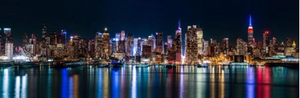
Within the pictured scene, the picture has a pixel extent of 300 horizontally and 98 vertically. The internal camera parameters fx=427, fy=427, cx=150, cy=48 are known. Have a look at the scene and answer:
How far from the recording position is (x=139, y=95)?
1465 inches

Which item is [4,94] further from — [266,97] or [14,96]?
[266,97]

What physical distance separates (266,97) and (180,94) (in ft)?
24.1

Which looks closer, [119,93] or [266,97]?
[266,97]

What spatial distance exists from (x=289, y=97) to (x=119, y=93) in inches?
582

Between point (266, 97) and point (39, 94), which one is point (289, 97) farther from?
point (39, 94)

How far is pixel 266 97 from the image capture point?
36.1 meters

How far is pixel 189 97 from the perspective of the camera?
35656 millimetres

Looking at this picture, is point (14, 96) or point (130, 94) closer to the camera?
point (14, 96)

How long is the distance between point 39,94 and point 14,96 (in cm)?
247

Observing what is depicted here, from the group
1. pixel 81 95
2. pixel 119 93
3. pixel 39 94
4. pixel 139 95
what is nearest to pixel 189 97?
pixel 139 95

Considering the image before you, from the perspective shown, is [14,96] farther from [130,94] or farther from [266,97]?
[266,97]

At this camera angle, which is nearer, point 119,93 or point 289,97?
point 289,97

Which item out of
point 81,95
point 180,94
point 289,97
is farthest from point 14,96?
point 289,97

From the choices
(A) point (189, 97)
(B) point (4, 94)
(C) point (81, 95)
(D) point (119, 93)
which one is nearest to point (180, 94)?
(A) point (189, 97)
